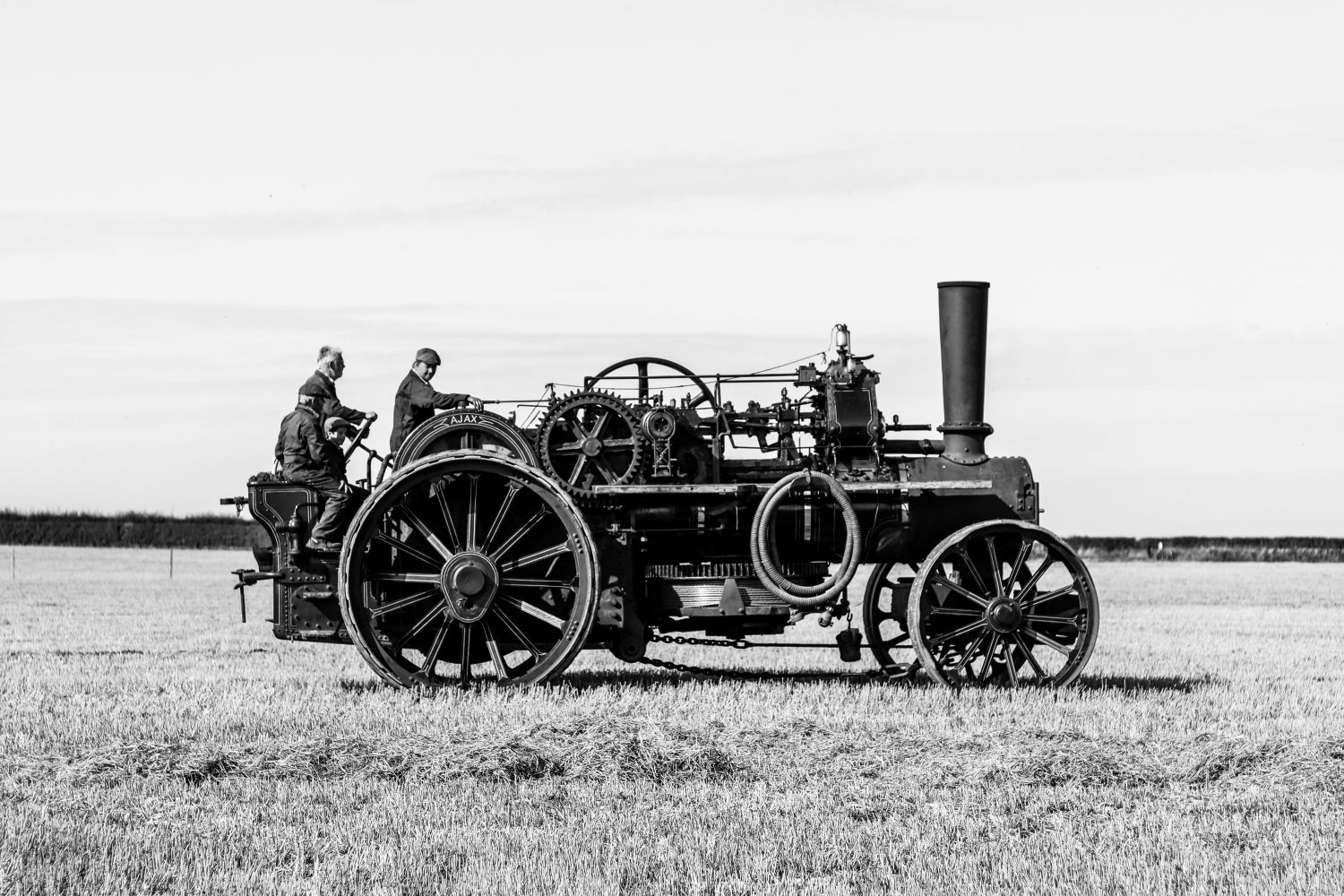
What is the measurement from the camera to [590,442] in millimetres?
12133

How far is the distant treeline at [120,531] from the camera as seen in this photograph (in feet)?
185

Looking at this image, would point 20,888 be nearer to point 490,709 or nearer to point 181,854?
point 181,854

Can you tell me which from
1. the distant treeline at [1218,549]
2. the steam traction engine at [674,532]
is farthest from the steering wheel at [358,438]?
the distant treeline at [1218,549]

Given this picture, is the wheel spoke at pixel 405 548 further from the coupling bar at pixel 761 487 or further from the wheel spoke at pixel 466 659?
the coupling bar at pixel 761 487

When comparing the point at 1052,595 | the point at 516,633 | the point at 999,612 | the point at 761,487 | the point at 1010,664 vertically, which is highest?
the point at 761,487

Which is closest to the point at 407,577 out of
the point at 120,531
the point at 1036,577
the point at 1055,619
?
the point at 1036,577

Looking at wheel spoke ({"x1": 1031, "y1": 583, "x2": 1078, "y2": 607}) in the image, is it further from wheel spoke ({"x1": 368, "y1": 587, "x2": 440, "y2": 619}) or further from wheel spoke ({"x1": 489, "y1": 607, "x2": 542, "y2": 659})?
wheel spoke ({"x1": 368, "y1": 587, "x2": 440, "y2": 619})

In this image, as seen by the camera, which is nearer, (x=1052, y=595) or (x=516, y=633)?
(x=516, y=633)

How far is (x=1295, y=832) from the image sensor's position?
25.9 feet

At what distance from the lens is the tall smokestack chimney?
12.3 meters

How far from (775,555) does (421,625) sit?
8.07ft

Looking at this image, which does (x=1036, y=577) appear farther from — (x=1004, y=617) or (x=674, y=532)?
(x=674, y=532)

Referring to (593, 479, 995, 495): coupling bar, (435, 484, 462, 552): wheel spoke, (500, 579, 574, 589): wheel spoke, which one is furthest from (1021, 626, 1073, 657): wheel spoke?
(435, 484, 462, 552): wheel spoke

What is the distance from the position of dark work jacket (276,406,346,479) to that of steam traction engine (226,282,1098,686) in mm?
147
